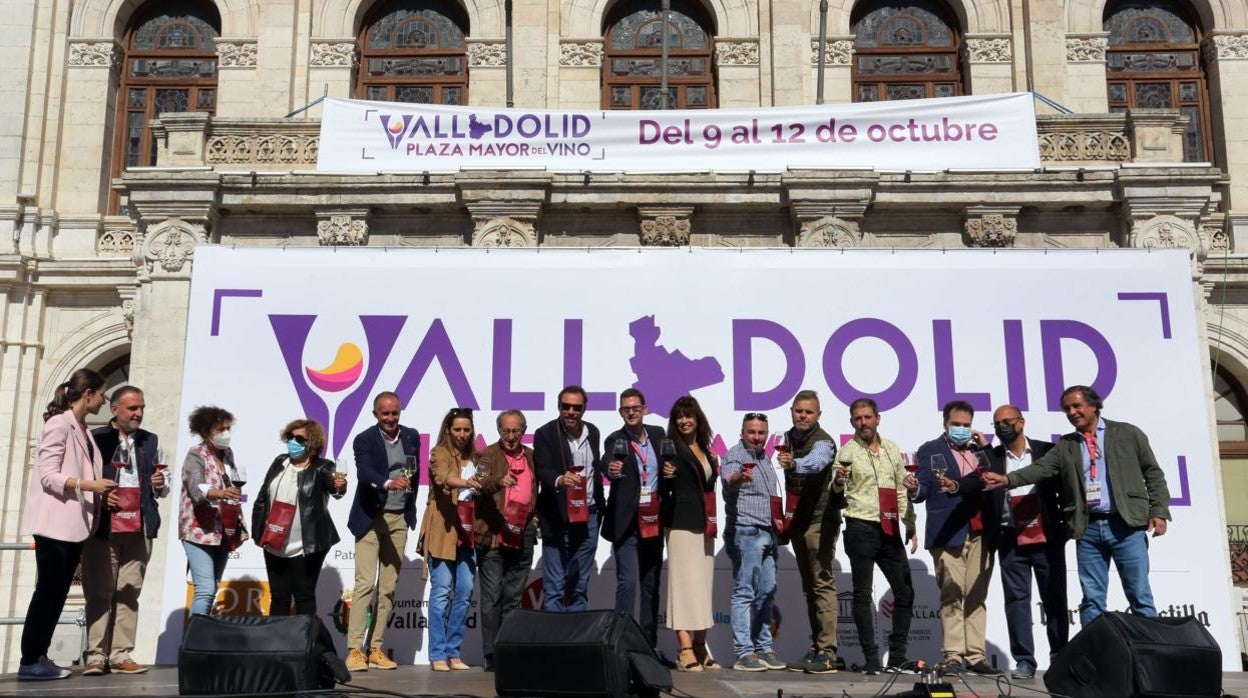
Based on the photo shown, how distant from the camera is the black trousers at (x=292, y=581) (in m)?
8.91

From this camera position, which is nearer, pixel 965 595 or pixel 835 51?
pixel 965 595

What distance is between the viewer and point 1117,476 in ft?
28.5

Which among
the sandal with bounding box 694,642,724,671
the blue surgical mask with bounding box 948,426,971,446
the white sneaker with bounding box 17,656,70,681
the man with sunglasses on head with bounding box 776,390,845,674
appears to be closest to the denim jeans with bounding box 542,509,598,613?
the sandal with bounding box 694,642,724,671

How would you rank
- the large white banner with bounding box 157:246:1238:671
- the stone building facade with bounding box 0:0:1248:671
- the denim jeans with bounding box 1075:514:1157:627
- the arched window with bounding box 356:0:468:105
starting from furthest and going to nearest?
the arched window with bounding box 356:0:468:105 < the stone building facade with bounding box 0:0:1248:671 < the large white banner with bounding box 157:246:1238:671 < the denim jeans with bounding box 1075:514:1157:627

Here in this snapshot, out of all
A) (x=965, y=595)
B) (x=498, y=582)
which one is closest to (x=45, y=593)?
(x=498, y=582)

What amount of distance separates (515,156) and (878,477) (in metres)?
7.07

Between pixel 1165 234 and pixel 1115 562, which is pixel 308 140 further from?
pixel 1115 562

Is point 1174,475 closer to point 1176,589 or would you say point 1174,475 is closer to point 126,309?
point 1176,589

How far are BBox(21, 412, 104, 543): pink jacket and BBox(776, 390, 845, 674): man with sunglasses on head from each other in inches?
A: 199

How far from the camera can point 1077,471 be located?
8758 mm

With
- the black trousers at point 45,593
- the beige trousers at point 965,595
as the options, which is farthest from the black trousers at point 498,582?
the beige trousers at point 965,595

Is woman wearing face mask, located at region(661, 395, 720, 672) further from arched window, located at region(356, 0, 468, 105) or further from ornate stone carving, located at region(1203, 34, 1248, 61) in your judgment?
ornate stone carving, located at region(1203, 34, 1248, 61)

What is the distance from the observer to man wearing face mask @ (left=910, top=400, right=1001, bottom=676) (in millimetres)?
9250

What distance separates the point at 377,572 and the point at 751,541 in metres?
3.00
